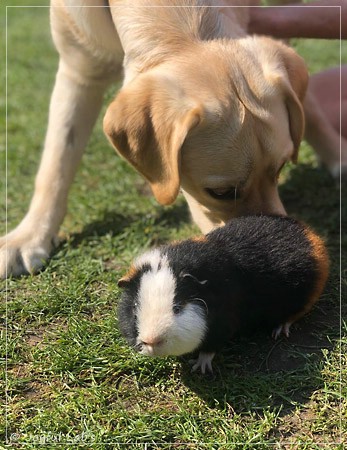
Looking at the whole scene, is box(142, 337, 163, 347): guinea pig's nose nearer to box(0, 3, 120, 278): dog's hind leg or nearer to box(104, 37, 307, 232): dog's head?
box(104, 37, 307, 232): dog's head

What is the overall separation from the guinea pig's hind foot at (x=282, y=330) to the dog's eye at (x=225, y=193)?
0.53 metres

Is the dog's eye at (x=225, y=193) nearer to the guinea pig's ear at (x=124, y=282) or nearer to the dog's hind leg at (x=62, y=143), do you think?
the guinea pig's ear at (x=124, y=282)

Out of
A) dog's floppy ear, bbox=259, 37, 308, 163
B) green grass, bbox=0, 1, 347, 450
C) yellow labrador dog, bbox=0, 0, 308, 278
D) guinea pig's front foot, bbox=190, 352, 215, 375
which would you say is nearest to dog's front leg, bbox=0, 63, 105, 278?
green grass, bbox=0, 1, 347, 450

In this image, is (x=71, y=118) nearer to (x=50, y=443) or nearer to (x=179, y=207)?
(x=179, y=207)

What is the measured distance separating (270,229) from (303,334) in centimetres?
40

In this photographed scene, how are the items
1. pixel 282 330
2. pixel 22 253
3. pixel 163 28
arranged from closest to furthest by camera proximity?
pixel 282 330 < pixel 163 28 < pixel 22 253

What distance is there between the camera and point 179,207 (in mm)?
3963

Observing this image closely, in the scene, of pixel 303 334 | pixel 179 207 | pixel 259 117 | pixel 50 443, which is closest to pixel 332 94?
pixel 179 207

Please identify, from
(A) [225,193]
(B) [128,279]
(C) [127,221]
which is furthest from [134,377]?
(C) [127,221]

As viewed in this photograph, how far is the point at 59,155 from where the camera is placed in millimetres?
3799

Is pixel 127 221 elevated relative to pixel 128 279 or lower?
lower

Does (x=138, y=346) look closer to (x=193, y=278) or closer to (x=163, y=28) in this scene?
(x=193, y=278)

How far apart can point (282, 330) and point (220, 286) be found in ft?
1.23

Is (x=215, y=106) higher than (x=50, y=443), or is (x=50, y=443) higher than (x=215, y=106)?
(x=215, y=106)
